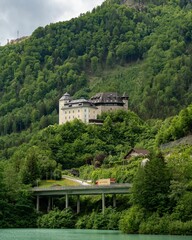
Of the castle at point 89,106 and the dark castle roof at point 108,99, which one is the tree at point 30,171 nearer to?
the castle at point 89,106

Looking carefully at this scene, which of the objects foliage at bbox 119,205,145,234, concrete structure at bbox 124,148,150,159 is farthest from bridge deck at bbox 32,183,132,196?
concrete structure at bbox 124,148,150,159

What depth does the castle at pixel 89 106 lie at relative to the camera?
502ft

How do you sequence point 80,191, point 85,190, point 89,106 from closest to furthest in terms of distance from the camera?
1. point 85,190
2. point 80,191
3. point 89,106

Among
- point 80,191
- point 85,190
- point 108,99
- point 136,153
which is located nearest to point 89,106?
point 108,99

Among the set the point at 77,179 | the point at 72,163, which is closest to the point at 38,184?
the point at 77,179

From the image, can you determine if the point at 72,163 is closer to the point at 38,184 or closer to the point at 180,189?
the point at 38,184

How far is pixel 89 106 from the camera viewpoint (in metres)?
153

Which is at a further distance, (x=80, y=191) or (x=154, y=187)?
(x=80, y=191)

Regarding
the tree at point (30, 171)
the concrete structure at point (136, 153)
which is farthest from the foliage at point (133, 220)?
the concrete structure at point (136, 153)

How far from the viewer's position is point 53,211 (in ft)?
334

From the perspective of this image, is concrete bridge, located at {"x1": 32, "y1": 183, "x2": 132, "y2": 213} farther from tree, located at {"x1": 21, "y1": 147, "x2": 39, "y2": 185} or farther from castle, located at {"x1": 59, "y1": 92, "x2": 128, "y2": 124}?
castle, located at {"x1": 59, "y1": 92, "x2": 128, "y2": 124}

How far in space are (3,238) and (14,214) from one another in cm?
2818

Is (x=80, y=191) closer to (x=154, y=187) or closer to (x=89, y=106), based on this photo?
(x=154, y=187)

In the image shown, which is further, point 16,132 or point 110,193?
point 16,132
